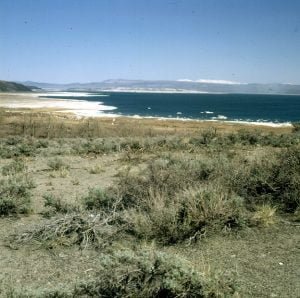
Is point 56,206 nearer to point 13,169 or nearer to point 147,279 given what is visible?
point 147,279

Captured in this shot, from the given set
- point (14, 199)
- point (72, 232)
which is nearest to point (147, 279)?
point (72, 232)

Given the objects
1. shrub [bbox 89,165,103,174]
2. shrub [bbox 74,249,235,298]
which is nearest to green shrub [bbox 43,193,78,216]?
shrub [bbox 74,249,235,298]

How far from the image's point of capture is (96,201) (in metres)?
9.28

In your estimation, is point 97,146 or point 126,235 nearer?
point 126,235

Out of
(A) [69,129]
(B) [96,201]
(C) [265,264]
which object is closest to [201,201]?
(C) [265,264]

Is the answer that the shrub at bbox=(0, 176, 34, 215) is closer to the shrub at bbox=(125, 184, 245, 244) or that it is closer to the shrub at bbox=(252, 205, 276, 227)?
the shrub at bbox=(125, 184, 245, 244)

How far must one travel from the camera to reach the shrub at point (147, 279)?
4881 millimetres

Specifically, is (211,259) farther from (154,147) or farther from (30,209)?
(154,147)

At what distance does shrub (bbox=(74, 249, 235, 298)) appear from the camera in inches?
192

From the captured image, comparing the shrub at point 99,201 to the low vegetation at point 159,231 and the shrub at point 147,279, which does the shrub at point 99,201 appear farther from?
the shrub at point 147,279

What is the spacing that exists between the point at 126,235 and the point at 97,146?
13.8 meters

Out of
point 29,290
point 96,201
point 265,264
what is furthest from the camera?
point 96,201

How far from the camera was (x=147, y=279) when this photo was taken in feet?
16.6

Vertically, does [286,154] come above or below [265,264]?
above
